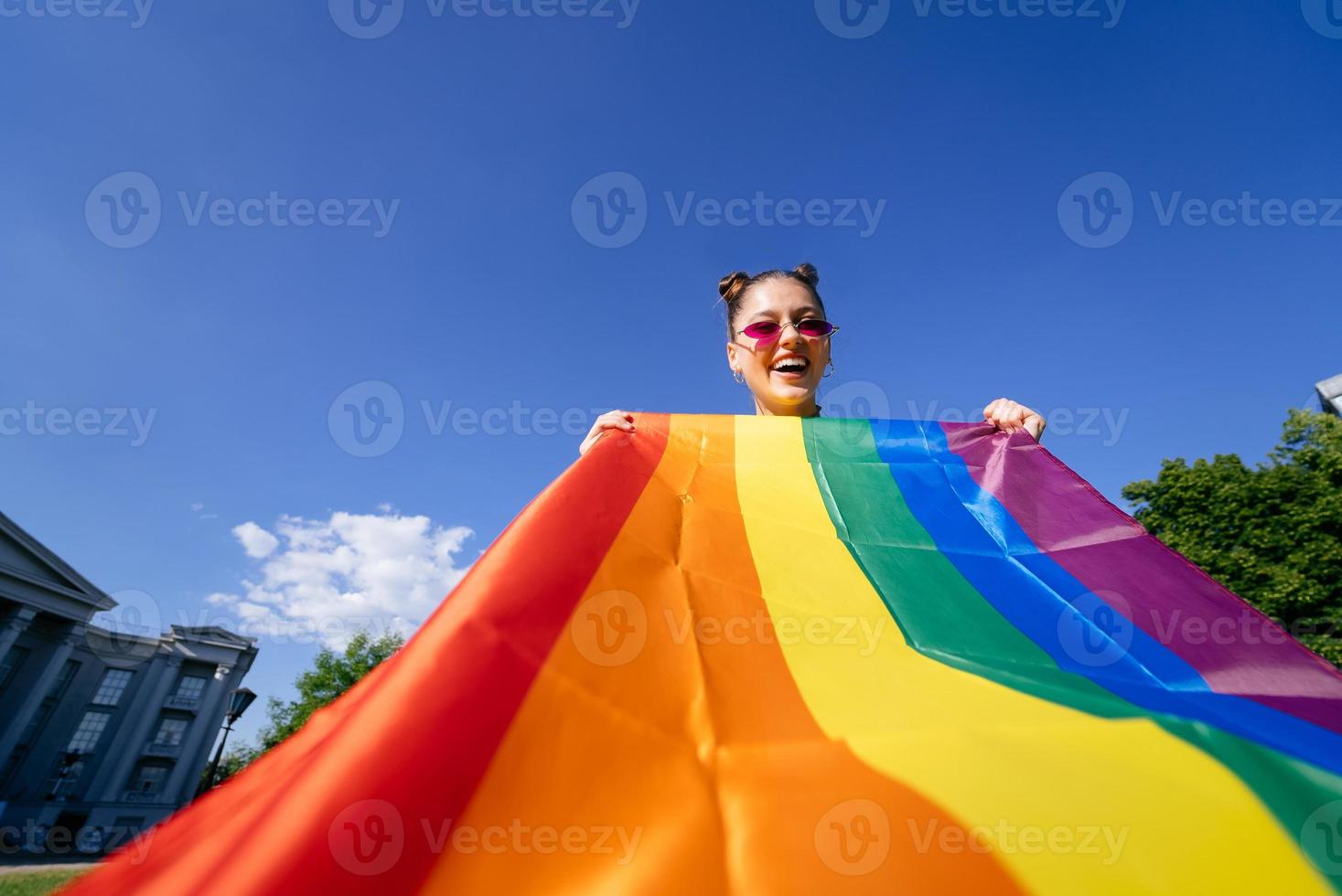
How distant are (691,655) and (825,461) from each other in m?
1.38

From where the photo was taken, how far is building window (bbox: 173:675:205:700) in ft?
115

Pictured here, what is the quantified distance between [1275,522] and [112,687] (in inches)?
2036

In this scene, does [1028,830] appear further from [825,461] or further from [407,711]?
[825,461]

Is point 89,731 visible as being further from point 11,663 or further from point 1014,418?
point 1014,418

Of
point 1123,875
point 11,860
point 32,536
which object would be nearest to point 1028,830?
point 1123,875

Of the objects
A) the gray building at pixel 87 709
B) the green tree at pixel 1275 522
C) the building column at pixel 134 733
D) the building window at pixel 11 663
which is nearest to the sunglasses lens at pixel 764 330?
the green tree at pixel 1275 522

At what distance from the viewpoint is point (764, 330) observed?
298 cm

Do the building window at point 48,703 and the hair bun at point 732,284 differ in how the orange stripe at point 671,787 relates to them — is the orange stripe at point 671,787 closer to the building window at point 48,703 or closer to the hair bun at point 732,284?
the hair bun at point 732,284

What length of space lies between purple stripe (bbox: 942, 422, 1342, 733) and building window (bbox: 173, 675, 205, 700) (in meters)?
48.3

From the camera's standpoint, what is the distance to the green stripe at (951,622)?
1.06 meters

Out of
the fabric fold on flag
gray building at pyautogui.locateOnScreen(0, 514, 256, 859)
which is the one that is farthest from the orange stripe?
gray building at pyautogui.locateOnScreen(0, 514, 256, 859)

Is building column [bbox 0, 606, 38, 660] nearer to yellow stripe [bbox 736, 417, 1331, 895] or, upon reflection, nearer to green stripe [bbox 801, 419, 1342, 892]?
green stripe [bbox 801, 419, 1342, 892]

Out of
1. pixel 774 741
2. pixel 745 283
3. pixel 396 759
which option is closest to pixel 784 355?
pixel 745 283

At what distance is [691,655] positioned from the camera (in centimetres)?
129
